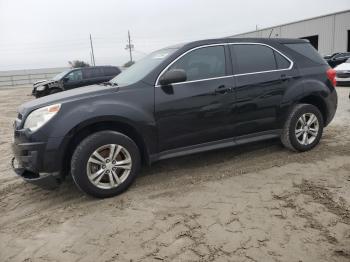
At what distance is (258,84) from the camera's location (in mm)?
4754

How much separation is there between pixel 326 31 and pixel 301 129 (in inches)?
1202

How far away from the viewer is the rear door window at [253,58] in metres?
4.76

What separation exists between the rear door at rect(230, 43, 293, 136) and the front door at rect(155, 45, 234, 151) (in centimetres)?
17

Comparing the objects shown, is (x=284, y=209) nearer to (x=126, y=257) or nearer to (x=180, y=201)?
(x=180, y=201)

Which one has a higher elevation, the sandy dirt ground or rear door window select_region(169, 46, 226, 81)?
rear door window select_region(169, 46, 226, 81)

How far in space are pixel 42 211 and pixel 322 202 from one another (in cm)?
305

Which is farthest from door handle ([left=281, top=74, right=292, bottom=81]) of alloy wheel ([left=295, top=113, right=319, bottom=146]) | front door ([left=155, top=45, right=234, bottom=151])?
front door ([left=155, top=45, right=234, bottom=151])

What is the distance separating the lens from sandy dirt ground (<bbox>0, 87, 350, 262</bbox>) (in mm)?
2898

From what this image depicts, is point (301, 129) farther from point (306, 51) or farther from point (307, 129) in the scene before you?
point (306, 51)

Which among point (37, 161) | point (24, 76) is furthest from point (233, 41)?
point (24, 76)

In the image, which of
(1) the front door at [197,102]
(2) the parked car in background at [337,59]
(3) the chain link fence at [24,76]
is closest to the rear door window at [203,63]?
(1) the front door at [197,102]

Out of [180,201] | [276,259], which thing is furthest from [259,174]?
[276,259]

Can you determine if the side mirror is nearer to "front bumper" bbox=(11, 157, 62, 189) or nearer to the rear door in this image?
the rear door

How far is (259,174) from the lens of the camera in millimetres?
4500
